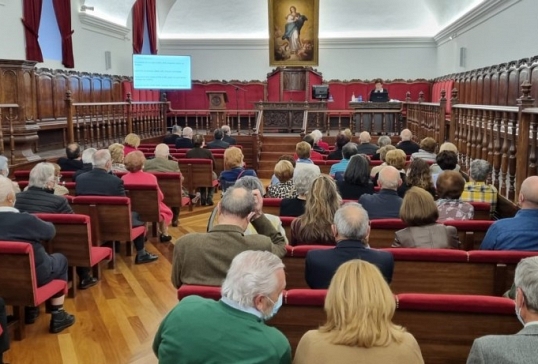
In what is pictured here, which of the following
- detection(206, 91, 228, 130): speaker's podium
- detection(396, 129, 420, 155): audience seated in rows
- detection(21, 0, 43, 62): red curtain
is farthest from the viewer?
detection(206, 91, 228, 130): speaker's podium

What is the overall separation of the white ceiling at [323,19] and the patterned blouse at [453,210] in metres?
12.6

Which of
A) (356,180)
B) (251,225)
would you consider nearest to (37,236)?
(251,225)

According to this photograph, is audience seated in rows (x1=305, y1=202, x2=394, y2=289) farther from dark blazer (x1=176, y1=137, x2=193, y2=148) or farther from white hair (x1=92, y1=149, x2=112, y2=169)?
dark blazer (x1=176, y1=137, x2=193, y2=148)

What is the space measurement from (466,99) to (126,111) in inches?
268

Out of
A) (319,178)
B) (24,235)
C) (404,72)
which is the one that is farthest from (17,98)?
(404,72)

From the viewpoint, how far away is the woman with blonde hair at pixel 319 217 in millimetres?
3125

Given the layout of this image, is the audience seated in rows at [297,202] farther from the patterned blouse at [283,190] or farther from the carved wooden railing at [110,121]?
the carved wooden railing at [110,121]

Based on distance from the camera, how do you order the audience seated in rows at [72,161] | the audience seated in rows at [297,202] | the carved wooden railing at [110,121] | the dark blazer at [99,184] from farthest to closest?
the carved wooden railing at [110,121] → the audience seated in rows at [72,161] → the dark blazer at [99,184] → the audience seated in rows at [297,202]

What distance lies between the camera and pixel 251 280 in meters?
1.70

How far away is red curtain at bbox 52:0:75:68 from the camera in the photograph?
34.3 feet

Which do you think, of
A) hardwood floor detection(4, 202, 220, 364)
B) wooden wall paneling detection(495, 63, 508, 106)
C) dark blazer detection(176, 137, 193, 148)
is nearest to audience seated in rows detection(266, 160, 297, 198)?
hardwood floor detection(4, 202, 220, 364)

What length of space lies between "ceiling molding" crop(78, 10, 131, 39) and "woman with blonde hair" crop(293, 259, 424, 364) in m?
11.1

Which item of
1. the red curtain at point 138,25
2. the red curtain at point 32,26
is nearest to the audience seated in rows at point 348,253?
the red curtain at point 32,26

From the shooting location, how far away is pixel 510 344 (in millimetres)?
1518
